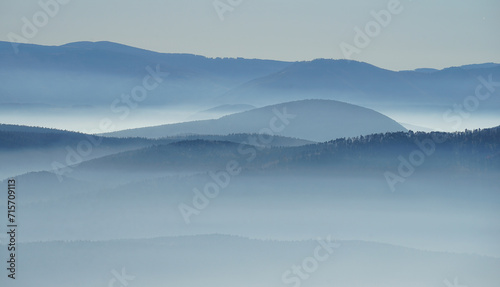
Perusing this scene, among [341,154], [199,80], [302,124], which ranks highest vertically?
[199,80]

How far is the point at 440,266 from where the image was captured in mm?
13656

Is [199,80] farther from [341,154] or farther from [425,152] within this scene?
[425,152]

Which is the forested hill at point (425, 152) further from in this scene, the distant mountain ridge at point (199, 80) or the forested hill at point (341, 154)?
the distant mountain ridge at point (199, 80)

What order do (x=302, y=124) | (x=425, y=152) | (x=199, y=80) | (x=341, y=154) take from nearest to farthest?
1. (x=425, y=152)
2. (x=341, y=154)
3. (x=302, y=124)
4. (x=199, y=80)

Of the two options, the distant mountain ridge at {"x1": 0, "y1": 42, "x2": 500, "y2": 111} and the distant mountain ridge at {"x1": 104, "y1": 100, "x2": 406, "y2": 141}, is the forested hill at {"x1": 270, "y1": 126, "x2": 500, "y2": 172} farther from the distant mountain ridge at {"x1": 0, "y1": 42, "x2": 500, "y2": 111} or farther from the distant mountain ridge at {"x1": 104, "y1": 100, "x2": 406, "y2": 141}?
the distant mountain ridge at {"x1": 104, "y1": 100, "x2": 406, "y2": 141}

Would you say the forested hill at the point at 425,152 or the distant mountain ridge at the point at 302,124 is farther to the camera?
the distant mountain ridge at the point at 302,124

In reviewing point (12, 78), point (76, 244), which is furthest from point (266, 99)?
point (76, 244)

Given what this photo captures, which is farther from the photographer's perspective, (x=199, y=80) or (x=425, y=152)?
(x=199, y=80)

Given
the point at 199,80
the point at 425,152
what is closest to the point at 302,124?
the point at 199,80

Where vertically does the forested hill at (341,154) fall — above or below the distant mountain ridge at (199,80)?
below

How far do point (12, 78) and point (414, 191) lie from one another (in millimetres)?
15899

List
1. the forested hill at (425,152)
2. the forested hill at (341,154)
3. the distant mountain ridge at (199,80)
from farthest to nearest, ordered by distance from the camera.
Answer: the distant mountain ridge at (199,80) → the forested hill at (341,154) → the forested hill at (425,152)

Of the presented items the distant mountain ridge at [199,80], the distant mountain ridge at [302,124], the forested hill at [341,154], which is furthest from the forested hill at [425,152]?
the distant mountain ridge at [302,124]

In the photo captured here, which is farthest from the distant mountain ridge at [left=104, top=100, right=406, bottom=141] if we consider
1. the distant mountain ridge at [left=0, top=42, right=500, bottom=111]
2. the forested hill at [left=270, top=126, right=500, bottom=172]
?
the forested hill at [left=270, top=126, right=500, bottom=172]
